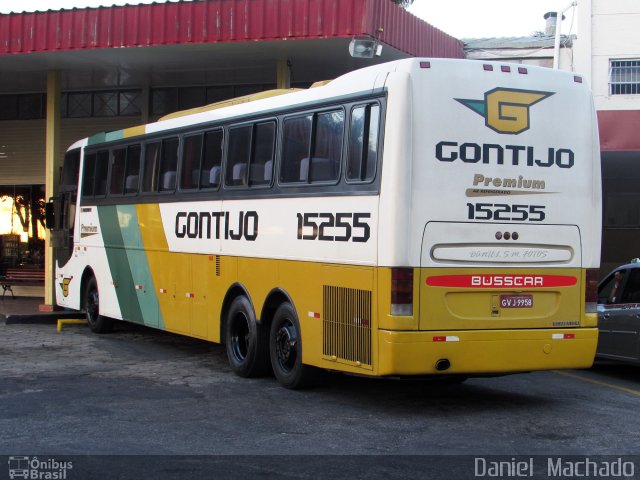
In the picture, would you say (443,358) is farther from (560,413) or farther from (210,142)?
(210,142)

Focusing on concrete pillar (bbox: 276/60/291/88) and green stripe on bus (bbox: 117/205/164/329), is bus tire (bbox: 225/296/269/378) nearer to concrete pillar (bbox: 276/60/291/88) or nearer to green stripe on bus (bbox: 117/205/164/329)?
green stripe on bus (bbox: 117/205/164/329)

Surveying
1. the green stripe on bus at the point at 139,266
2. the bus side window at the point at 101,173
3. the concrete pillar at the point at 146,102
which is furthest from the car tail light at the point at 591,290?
the concrete pillar at the point at 146,102

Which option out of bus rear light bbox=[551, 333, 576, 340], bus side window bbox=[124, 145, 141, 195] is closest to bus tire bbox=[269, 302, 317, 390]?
bus rear light bbox=[551, 333, 576, 340]

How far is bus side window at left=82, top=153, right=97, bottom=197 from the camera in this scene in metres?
15.6

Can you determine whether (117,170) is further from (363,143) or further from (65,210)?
(363,143)

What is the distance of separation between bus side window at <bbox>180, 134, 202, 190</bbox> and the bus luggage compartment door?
4613mm

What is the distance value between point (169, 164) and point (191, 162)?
0.71 m

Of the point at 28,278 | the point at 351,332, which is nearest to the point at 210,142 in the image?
the point at 351,332

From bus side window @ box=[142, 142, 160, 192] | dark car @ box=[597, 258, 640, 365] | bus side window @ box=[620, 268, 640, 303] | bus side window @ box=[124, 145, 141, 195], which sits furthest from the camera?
bus side window @ box=[124, 145, 141, 195]

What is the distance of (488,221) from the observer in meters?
8.69

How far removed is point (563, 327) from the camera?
900cm

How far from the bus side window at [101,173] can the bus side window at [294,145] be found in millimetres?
5739

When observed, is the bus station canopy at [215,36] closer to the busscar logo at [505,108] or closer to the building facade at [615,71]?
the building facade at [615,71]
